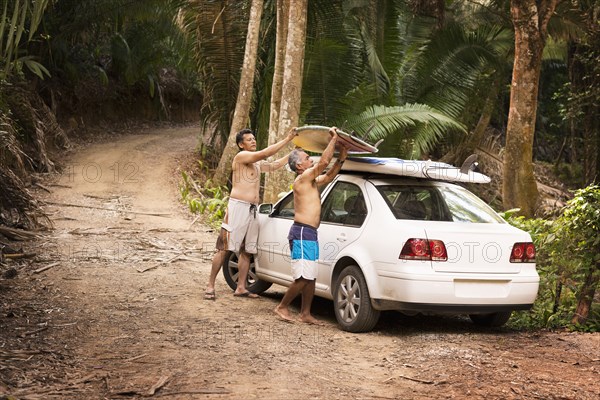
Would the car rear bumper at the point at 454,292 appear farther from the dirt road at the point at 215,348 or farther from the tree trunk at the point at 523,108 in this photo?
the tree trunk at the point at 523,108

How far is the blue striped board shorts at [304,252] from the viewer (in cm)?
812

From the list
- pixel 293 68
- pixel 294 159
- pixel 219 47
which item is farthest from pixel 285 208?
pixel 219 47

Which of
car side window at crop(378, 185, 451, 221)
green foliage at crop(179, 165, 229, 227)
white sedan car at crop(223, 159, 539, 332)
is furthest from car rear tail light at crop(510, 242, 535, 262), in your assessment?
green foliage at crop(179, 165, 229, 227)

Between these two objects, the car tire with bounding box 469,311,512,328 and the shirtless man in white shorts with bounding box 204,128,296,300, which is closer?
the car tire with bounding box 469,311,512,328

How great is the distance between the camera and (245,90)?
752 inches

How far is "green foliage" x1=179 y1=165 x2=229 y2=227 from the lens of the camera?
16594mm

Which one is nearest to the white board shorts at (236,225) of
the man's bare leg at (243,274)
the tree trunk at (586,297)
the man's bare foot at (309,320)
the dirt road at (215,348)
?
the man's bare leg at (243,274)

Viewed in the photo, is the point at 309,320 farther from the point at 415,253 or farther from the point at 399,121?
the point at 399,121

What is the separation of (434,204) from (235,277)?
2885 mm

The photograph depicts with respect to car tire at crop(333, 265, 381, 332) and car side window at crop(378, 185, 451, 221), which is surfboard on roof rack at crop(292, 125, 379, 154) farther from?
car tire at crop(333, 265, 381, 332)

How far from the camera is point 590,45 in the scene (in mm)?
18031

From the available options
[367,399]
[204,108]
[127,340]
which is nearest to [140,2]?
[204,108]

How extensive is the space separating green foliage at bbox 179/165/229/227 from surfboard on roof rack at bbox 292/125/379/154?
7282mm

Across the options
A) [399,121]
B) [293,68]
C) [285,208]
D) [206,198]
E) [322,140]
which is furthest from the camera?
[206,198]
